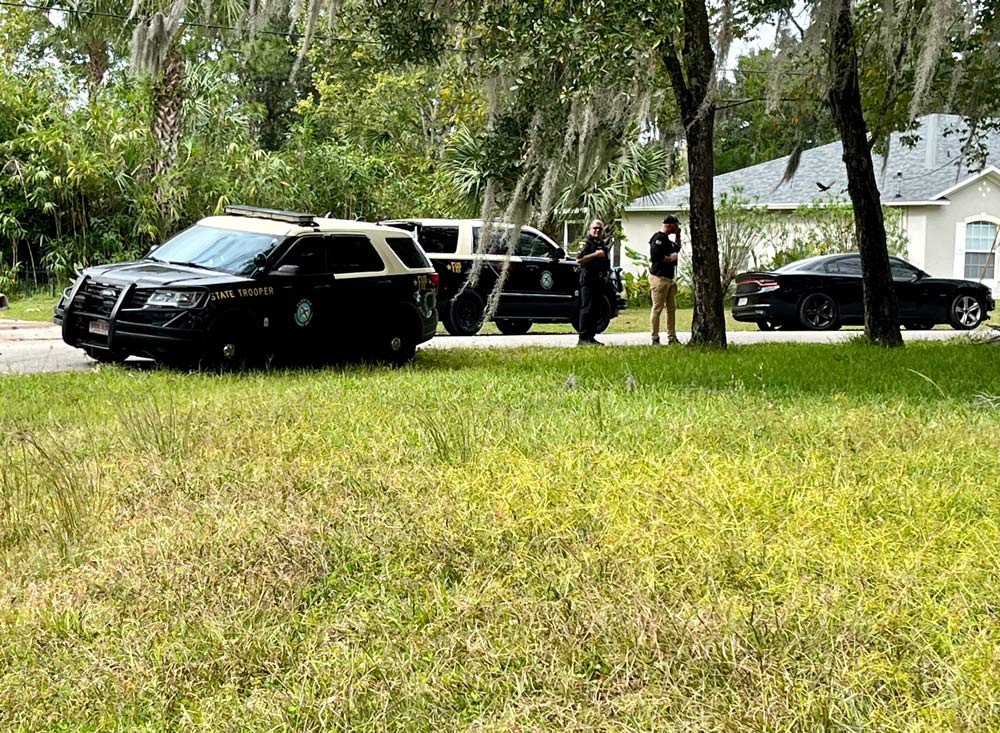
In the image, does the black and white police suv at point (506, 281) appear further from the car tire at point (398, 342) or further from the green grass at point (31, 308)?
the green grass at point (31, 308)

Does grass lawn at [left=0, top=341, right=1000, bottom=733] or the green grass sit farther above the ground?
the green grass

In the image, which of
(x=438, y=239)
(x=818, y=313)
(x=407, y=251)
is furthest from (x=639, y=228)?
(x=407, y=251)

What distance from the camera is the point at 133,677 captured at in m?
4.08

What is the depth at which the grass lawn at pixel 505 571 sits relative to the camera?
12.6 feet

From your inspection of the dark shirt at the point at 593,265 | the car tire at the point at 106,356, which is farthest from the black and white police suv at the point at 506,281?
the car tire at the point at 106,356

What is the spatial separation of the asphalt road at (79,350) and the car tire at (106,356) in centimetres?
16

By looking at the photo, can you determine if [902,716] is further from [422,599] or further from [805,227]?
[805,227]

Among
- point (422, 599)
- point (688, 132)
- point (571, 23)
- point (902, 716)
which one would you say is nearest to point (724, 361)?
point (688, 132)

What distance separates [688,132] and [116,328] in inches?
288

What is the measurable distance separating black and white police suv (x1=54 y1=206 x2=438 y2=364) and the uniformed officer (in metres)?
3.07

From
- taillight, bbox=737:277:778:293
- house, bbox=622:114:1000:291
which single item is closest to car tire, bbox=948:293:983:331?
taillight, bbox=737:277:778:293

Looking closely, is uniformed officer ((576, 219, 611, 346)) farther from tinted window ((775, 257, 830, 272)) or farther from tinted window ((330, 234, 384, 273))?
tinted window ((775, 257, 830, 272))

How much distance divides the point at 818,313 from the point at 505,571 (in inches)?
783

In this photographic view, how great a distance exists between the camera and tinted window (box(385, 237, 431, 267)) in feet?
47.0
